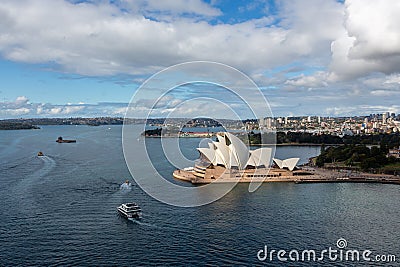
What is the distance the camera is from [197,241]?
6387 mm

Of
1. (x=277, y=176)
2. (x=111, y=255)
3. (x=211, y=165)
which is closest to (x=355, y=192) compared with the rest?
(x=277, y=176)

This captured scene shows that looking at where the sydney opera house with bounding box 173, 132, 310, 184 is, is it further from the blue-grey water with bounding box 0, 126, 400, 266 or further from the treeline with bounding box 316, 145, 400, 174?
the treeline with bounding box 316, 145, 400, 174

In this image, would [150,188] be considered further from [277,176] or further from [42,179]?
[277,176]

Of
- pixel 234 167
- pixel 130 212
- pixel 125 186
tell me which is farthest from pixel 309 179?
pixel 130 212

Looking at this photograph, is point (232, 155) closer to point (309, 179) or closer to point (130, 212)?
point (309, 179)

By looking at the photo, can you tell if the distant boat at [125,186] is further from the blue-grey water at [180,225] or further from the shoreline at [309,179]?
the shoreline at [309,179]

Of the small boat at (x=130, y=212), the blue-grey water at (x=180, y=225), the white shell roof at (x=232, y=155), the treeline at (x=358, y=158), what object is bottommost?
the blue-grey water at (x=180, y=225)

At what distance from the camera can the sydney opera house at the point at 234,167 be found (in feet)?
41.9

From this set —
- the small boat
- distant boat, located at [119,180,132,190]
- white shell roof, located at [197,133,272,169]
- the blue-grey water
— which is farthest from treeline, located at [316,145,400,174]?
the small boat

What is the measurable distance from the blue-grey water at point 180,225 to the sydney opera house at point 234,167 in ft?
4.84

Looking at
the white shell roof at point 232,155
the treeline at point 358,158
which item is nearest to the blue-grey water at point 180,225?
the white shell roof at point 232,155

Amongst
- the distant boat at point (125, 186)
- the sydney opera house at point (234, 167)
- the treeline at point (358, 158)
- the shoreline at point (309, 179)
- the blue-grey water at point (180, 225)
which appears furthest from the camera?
the treeline at point (358, 158)

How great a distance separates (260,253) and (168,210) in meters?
2.82

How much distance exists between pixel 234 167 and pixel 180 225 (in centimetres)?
624
